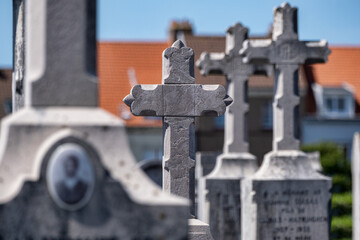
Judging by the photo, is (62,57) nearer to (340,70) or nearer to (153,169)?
(153,169)

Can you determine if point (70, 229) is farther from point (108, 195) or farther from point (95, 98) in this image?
point (95, 98)

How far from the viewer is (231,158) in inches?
480

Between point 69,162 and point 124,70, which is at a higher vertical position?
point 124,70

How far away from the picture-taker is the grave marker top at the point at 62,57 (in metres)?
4.90

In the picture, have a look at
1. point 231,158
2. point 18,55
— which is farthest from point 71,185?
point 231,158

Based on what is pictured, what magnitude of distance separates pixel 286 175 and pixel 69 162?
18.8 ft

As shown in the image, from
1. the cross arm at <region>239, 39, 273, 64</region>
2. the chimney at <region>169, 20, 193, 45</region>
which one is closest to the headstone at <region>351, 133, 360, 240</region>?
the cross arm at <region>239, 39, 273, 64</region>

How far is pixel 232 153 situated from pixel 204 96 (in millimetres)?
4259

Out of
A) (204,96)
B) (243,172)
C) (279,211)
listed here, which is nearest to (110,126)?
(204,96)

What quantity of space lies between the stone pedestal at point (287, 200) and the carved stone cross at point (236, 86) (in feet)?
7.57

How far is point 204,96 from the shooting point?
8289 millimetres

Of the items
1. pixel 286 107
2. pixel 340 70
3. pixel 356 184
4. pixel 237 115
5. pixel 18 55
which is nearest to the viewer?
pixel 18 55

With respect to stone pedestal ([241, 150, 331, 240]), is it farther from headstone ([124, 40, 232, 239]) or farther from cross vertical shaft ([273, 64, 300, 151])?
headstone ([124, 40, 232, 239])

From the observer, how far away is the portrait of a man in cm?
462
